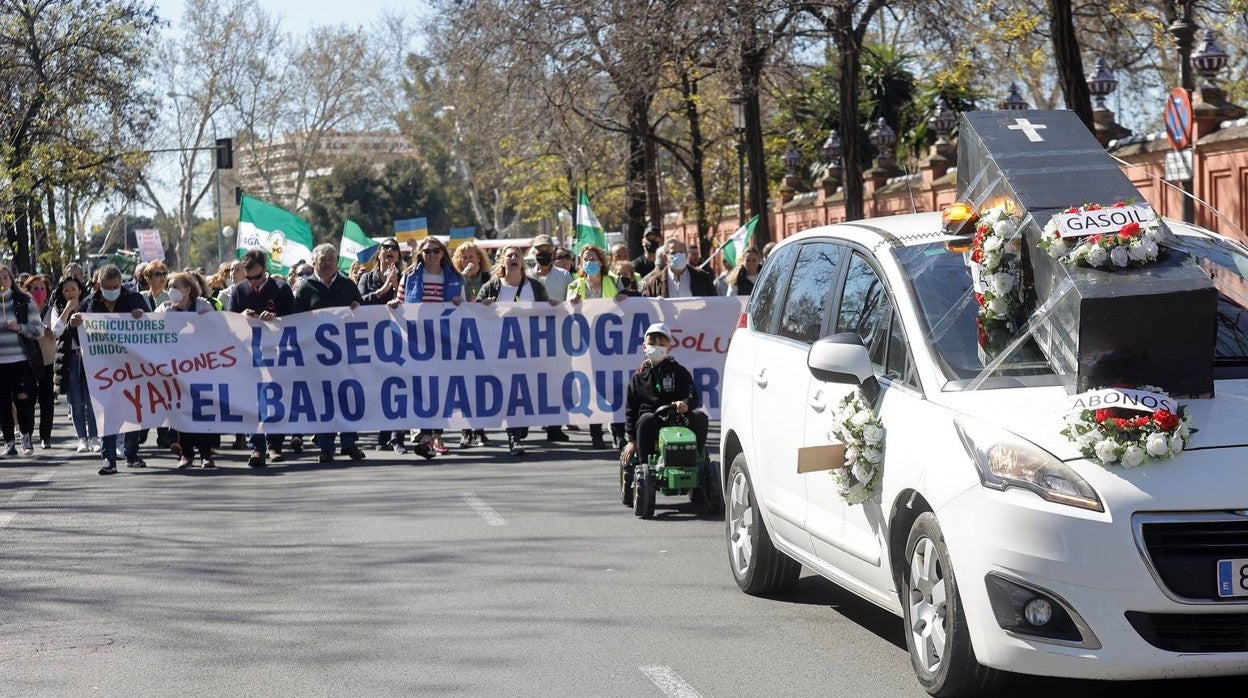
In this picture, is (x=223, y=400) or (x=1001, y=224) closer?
(x=1001, y=224)

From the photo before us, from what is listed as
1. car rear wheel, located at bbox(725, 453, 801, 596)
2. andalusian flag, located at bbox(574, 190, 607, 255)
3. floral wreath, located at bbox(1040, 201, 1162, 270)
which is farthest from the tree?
floral wreath, located at bbox(1040, 201, 1162, 270)

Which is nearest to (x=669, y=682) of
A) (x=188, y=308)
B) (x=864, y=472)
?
(x=864, y=472)

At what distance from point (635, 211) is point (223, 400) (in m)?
22.8

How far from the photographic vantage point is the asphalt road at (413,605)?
6.53 m

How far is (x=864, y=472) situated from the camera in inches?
248

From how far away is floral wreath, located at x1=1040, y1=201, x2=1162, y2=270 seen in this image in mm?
5789

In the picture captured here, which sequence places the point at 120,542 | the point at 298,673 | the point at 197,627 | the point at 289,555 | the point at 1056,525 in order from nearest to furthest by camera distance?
the point at 1056,525, the point at 298,673, the point at 197,627, the point at 289,555, the point at 120,542

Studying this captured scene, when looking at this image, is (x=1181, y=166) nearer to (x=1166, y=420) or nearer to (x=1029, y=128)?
(x=1029, y=128)

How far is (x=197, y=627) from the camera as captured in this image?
7727mm

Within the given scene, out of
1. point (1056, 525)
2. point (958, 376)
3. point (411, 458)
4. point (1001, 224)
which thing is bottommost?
point (411, 458)

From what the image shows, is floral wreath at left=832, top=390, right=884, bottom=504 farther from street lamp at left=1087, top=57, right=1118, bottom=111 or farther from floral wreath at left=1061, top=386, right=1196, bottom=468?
street lamp at left=1087, top=57, right=1118, bottom=111

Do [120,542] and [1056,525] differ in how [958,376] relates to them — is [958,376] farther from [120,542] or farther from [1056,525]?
[120,542]

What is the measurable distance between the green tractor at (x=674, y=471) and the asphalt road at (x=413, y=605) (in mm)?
209

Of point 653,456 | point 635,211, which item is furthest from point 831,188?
point 653,456
